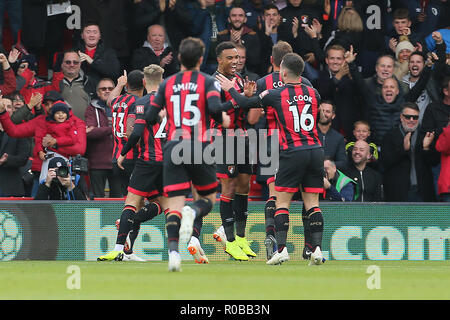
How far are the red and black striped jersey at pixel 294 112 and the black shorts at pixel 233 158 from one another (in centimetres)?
131

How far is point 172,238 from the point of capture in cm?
991

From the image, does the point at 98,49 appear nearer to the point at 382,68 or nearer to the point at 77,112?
the point at 77,112

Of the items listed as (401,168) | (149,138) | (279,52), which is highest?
(279,52)

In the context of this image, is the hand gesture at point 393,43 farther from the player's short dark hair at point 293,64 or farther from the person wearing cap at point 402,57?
the player's short dark hair at point 293,64

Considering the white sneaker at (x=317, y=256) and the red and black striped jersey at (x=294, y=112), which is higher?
the red and black striped jersey at (x=294, y=112)

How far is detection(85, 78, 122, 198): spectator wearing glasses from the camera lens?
618 inches

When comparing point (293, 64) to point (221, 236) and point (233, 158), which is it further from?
point (221, 236)

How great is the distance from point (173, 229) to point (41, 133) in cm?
593

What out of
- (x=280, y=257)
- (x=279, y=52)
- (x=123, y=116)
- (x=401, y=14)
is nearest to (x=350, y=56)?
(x=401, y=14)

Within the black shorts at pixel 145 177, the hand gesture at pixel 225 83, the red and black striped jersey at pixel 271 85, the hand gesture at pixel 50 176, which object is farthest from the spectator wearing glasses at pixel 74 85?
the hand gesture at pixel 225 83

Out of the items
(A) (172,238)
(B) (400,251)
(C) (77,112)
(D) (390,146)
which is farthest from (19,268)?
(D) (390,146)

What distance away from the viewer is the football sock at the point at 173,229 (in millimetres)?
9836

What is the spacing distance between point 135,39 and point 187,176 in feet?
24.9

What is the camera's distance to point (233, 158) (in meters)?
12.8
